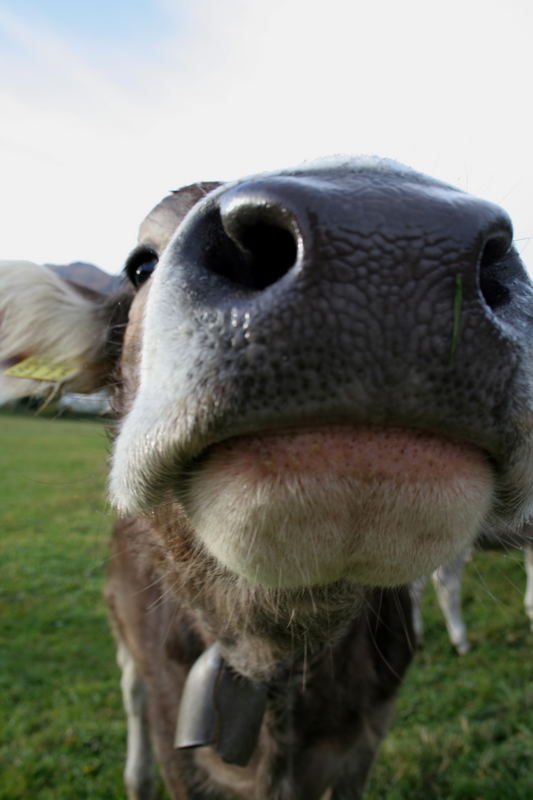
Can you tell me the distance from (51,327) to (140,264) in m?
1.03

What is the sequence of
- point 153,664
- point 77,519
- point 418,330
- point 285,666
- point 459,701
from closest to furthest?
point 418,330
point 285,666
point 153,664
point 459,701
point 77,519

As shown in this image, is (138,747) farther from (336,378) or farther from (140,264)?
(336,378)

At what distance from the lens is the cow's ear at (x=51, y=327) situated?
11.2 feet

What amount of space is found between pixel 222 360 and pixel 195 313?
0.12 metres

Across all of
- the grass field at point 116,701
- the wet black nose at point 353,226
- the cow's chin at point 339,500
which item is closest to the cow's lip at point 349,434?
the cow's chin at point 339,500

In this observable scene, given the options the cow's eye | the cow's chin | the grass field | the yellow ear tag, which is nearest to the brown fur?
the grass field

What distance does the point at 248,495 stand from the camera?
1281 millimetres

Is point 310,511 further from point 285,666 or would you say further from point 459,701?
point 459,701

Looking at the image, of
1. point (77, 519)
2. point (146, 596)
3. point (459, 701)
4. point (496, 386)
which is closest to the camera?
point (496, 386)

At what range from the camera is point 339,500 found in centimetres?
123

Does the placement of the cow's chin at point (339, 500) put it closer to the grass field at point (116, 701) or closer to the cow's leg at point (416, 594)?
the cow's leg at point (416, 594)

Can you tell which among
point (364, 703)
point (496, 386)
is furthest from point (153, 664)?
point (496, 386)

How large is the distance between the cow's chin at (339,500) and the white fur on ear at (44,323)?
2.20 metres

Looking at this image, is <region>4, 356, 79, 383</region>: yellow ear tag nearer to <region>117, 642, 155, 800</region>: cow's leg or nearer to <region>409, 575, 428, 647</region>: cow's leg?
<region>409, 575, 428, 647</region>: cow's leg
